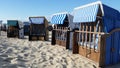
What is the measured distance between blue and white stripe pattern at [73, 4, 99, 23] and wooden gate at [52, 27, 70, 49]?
2365mm

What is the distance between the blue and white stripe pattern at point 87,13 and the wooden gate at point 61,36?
2.36m

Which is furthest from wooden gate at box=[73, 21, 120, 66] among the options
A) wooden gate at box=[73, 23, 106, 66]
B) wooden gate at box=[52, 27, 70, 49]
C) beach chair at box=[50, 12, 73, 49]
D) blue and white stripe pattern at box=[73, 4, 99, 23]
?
beach chair at box=[50, 12, 73, 49]

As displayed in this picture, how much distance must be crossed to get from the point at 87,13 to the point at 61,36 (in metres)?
4.74

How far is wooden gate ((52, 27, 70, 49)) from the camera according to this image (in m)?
11.5

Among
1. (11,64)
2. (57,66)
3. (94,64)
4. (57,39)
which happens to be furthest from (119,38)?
(57,39)

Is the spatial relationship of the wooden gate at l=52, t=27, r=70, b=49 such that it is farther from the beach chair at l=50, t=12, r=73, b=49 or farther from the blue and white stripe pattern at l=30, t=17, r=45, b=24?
the blue and white stripe pattern at l=30, t=17, r=45, b=24

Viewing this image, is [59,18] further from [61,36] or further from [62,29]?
[61,36]

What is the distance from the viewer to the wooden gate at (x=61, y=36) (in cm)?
1146

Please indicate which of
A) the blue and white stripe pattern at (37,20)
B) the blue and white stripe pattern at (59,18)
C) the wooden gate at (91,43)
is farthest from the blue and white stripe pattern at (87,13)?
the blue and white stripe pattern at (37,20)

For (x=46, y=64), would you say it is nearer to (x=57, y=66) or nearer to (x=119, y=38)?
(x=57, y=66)

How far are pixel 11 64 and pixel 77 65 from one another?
2362 mm

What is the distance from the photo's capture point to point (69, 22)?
12.3m

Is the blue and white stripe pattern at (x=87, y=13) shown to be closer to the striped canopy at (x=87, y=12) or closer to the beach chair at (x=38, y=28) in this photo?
the striped canopy at (x=87, y=12)

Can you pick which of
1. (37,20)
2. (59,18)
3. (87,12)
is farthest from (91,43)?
(37,20)
